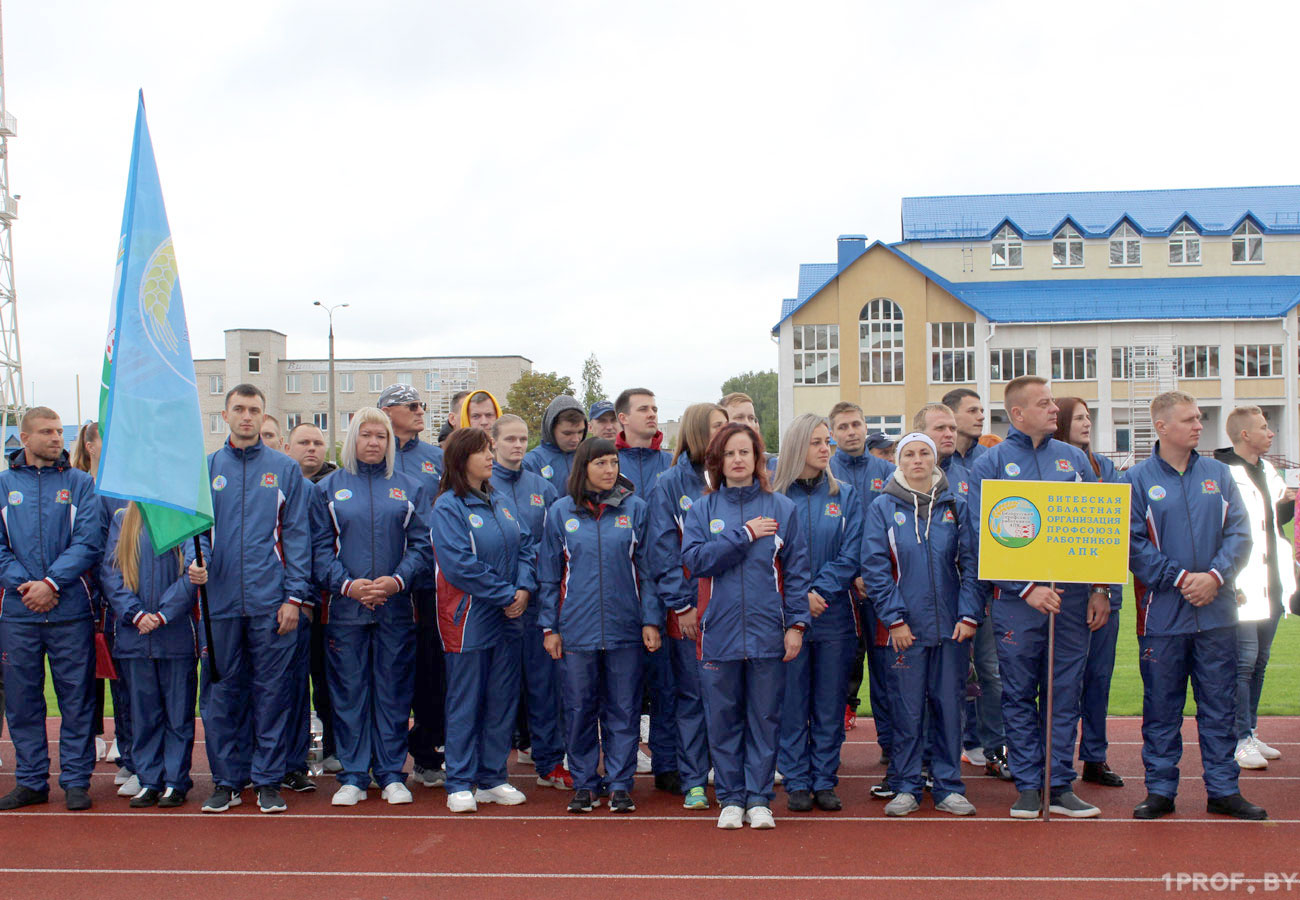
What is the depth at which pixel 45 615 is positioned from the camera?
641 centimetres

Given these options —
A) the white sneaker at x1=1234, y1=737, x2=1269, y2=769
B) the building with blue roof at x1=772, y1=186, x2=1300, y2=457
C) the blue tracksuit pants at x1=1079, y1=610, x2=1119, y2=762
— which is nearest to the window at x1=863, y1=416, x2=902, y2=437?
the building with blue roof at x1=772, y1=186, x2=1300, y2=457

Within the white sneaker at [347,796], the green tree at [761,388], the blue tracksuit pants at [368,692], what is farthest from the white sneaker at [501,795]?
the green tree at [761,388]

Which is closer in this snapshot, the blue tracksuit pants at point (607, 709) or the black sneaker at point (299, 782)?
the blue tracksuit pants at point (607, 709)

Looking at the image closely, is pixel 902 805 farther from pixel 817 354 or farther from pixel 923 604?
pixel 817 354

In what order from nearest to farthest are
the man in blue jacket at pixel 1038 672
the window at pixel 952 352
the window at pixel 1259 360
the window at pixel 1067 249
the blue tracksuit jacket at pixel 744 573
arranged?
the blue tracksuit jacket at pixel 744 573 < the man in blue jacket at pixel 1038 672 < the window at pixel 1259 360 < the window at pixel 952 352 < the window at pixel 1067 249

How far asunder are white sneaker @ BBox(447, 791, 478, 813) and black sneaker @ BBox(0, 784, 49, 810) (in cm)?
242

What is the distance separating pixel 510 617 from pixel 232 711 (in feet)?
5.37

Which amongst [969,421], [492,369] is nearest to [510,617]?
[969,421]

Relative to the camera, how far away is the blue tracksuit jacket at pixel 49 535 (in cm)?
638

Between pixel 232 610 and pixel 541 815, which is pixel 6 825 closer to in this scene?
pixel 232 610

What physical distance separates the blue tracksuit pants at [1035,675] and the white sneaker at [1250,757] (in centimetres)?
179

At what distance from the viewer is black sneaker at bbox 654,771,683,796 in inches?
260

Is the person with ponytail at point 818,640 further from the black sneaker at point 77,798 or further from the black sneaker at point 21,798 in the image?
the black sneaker at point 21,798

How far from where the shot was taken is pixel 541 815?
614 centimetres
